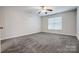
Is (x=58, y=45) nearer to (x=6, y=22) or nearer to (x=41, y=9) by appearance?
(x=41, y=9)

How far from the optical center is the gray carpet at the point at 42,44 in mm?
1776

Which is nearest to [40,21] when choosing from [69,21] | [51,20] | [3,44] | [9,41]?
[51,20]

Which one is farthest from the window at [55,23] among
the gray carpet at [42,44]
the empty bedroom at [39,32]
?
the gray carpet at [42,44]

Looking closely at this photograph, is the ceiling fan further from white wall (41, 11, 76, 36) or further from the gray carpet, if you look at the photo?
the gray carpet

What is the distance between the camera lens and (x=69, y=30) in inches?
71.7

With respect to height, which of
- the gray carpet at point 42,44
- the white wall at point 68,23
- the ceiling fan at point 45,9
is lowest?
the gray carpet at point 42,44

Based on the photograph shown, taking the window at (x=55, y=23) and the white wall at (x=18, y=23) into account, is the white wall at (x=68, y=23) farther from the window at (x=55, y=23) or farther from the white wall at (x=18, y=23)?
the white wall at (x=18, y=23)

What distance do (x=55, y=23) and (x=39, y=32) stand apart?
1.33 feet

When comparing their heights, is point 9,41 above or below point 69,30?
below

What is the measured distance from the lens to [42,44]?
1836mm

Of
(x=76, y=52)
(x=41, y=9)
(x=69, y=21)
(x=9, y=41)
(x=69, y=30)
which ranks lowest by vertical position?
(x=76, y=52)

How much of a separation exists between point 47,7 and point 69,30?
0.67m

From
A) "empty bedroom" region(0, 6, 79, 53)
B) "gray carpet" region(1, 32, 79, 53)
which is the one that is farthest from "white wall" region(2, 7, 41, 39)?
"gray carpet" region(1, 32, 79, 53)

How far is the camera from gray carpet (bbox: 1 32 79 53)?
178 centimetres
